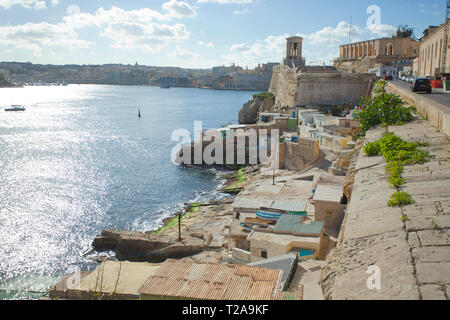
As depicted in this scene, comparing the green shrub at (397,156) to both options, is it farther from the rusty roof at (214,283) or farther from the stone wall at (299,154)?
the stone wall at (299,154)

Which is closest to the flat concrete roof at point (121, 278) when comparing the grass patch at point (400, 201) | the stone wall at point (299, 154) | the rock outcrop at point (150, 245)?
the rock outcrop at point (150, 245)

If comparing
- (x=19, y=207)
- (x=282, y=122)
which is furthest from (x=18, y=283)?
(x=282, y=122)

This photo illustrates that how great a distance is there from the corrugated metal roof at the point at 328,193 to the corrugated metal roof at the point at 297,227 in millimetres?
970

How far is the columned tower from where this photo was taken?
44741 millimetres

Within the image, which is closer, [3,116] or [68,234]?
[68,234]

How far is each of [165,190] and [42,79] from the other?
6446 inches

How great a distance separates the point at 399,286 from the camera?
7.31 ft

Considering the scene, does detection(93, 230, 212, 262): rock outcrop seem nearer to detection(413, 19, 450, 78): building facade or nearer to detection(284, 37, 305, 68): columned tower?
detection(413, 19, 450, 78): building facade

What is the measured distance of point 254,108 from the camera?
47094 mm

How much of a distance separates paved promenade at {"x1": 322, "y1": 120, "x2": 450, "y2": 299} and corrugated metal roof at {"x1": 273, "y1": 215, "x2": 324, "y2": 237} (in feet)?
17.6

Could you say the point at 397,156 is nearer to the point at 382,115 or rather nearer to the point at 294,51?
the point at 382,115

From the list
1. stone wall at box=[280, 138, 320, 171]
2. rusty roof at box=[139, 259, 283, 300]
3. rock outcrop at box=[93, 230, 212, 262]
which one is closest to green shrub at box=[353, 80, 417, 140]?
rusty roof at box=[139, 259, 283, 300]
